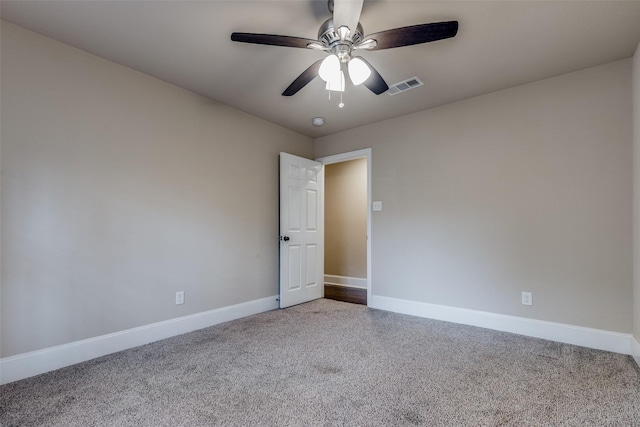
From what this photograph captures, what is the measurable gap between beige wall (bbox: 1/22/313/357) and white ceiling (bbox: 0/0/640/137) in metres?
0.28

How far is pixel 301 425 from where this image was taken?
161 centimetres

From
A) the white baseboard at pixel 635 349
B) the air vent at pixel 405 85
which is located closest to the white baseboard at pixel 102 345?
the air vent at pixel 405 85

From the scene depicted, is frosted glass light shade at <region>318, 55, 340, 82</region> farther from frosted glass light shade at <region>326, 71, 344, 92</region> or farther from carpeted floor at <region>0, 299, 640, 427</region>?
carpeted floor at <region>0, 299, 640, 427</region>

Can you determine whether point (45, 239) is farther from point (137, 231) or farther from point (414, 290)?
point (414, 290)

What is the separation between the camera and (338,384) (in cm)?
203

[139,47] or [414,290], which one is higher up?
[139,47]

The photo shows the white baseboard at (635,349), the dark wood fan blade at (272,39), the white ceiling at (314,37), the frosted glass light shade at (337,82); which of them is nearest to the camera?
the dark wood fan blade at (272,39)

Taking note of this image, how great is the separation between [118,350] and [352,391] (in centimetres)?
203

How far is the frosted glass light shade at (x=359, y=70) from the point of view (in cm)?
200

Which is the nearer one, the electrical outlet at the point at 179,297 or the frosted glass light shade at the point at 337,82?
the frosted glass light shade at the point at 337,82

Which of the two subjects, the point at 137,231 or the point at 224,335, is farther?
the point at 224,335

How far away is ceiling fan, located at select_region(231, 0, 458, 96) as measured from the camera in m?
1.66

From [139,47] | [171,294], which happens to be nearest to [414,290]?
[171,294]

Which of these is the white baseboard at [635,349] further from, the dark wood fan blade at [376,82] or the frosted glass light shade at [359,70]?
the frosted glass light shade at [359,70]
